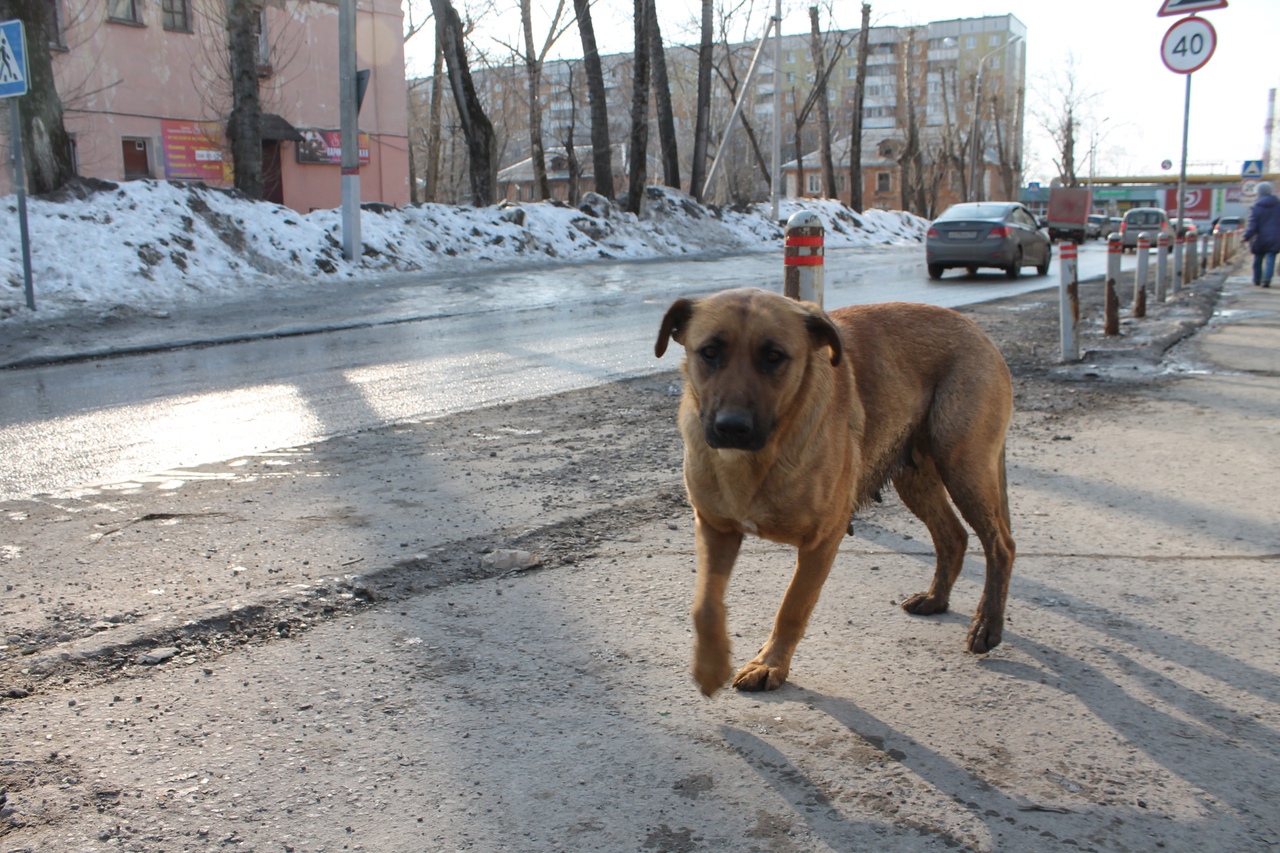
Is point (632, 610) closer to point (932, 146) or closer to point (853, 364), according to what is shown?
point (853, 364)

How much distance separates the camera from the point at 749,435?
281cm

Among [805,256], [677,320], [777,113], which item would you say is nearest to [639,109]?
[777,113]

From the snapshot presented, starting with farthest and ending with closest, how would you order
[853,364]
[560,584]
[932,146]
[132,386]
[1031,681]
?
[932,146] < [132,386] < [560,584] < [853,364] < [1031,681]

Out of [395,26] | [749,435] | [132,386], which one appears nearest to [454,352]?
[132,386]

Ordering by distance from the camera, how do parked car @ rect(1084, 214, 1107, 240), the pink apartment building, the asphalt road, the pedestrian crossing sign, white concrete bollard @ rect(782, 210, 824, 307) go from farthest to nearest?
parked car @ rect(1084, 214, 1107, 240) → the pink apartment building → the pedestrian crossing sign → white concrete bollard @ rect(782, 210, 824, 307) → the asphalt road

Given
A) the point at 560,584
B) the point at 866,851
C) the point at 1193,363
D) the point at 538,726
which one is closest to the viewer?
the point at 866,851

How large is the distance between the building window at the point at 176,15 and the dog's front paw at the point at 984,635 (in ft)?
104

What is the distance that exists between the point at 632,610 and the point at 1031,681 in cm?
127

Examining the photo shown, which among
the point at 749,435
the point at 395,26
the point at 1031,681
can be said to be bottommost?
the point at 1031,681

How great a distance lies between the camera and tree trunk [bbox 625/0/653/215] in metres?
28.8

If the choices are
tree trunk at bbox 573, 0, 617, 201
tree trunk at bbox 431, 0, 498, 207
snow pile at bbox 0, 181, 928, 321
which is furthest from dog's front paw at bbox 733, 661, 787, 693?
tree trunk at bbox 573, 0, 617, 201

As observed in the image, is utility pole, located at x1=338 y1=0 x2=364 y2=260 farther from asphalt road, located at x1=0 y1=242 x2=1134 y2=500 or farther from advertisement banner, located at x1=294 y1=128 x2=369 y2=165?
advertisement banner, located at x1=294 y1=128 x2=369 y2=165

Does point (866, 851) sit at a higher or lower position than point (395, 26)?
lower

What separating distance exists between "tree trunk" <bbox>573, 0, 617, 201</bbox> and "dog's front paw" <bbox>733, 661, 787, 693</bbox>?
1047 inches
